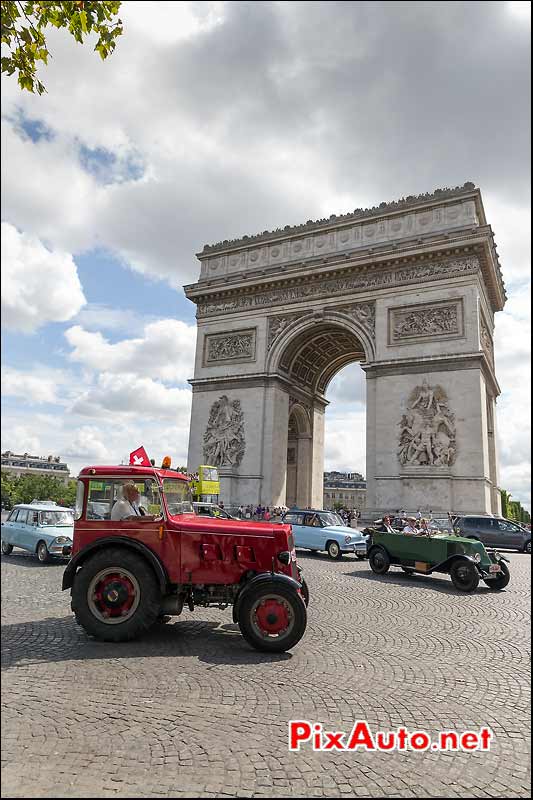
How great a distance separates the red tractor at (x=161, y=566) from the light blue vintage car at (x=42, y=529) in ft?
13.5

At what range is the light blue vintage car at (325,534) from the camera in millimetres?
15375

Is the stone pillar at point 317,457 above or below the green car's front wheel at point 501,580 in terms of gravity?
above

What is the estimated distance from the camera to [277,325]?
29.3 metres

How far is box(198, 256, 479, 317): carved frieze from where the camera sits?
24.7 m

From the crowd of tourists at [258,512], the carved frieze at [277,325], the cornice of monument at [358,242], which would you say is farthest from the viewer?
the carved frieze at [277,325]

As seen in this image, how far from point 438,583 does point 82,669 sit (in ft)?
28.5

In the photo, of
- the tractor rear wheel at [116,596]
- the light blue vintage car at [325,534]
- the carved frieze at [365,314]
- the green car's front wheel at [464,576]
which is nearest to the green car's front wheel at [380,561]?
the green car's front wheel at [464,576]

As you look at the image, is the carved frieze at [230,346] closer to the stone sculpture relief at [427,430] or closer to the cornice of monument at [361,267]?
the cornice of monument at [361,267]

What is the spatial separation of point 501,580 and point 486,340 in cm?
1937

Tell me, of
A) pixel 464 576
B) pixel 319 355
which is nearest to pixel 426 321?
pixel 319 355

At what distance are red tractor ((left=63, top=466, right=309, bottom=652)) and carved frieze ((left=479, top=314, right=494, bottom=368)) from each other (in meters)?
21.7

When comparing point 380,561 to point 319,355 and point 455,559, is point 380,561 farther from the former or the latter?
point 319,355

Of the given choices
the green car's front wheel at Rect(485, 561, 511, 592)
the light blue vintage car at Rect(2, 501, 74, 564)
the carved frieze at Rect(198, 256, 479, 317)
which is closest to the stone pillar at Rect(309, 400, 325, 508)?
the carved frieze at Rect(198, 256, 479, 317)

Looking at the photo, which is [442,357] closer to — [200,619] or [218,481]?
[218,481]
